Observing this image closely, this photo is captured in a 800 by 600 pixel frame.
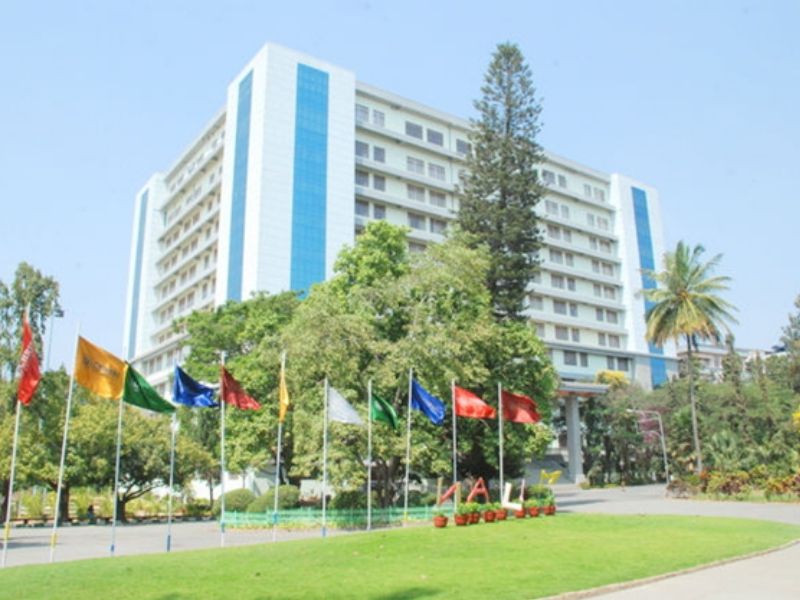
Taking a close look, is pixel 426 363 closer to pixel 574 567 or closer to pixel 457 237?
pixel 457 237

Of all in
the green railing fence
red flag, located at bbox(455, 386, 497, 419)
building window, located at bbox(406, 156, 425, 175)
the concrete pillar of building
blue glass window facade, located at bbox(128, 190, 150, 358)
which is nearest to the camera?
red flag, located at bbox(455, 386, 497, 419)

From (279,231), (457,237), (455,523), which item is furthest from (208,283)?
(455,523)

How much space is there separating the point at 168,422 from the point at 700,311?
3094 cm

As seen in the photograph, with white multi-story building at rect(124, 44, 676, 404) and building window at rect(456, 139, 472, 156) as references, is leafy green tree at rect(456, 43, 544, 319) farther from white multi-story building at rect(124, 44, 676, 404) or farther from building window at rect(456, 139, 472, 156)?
building window at rect(456, 139, 472, 156)

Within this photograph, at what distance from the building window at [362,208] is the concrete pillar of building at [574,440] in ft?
77.4

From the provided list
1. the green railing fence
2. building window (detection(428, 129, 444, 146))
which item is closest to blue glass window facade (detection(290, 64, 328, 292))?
building window (detection(428, 129, 444, 146))

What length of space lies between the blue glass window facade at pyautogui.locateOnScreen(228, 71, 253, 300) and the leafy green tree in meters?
20.7

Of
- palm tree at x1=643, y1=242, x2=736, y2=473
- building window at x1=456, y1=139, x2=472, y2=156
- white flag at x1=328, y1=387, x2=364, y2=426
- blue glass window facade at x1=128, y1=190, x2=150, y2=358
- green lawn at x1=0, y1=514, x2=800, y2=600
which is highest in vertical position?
building window at x1=456, y1=139, x2=472, y2=156

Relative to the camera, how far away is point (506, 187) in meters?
39.9

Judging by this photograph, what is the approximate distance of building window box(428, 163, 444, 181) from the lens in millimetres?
67688

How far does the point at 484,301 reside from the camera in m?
29.8

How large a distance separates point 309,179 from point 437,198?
16.5 meters

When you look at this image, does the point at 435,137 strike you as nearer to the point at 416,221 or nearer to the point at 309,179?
the point at 416,221

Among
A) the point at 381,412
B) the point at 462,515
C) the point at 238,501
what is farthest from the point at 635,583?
the point at 238,501
